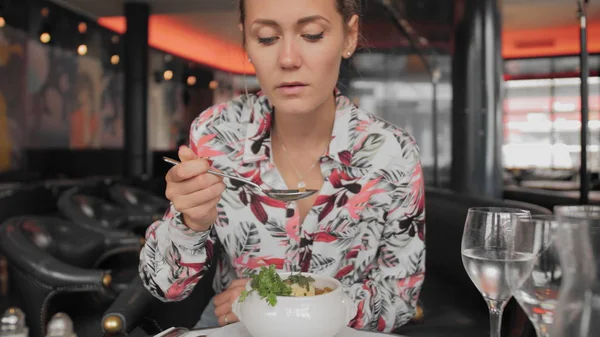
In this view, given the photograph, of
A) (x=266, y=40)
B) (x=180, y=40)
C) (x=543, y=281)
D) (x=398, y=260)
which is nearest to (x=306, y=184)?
(x=398, y=260)

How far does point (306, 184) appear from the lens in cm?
140

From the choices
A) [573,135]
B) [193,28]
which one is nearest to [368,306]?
[193,28]

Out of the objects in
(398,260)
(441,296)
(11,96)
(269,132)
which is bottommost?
(441,296)

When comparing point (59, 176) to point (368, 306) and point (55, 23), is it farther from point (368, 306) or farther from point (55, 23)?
point (368, 306)

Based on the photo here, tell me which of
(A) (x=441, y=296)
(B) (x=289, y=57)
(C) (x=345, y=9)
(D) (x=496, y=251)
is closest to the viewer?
(D) (x=496, y=251)

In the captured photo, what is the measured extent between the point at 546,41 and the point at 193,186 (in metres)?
11.6

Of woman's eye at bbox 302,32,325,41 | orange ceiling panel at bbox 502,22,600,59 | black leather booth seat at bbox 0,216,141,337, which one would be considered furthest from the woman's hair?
orange ceiling panel at bbox 502,22,600,59

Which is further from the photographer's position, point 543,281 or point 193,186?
point 193,186

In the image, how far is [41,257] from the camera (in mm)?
1927

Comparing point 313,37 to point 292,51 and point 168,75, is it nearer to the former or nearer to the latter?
point 292,51

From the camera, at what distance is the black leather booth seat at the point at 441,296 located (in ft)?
4.58

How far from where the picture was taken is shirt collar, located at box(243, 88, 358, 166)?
54.5 inches

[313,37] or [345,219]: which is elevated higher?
[313,37]

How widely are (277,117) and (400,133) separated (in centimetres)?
33
